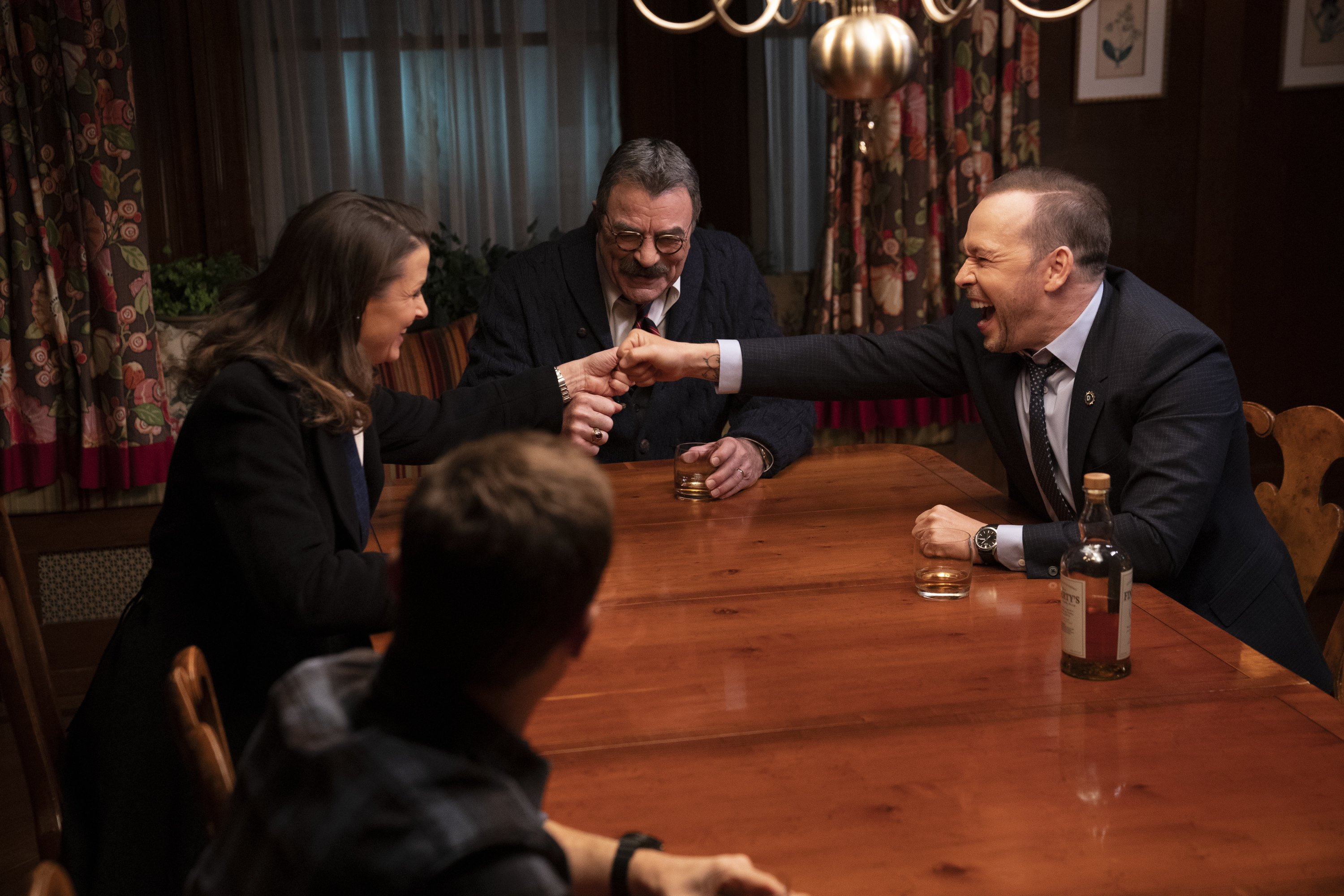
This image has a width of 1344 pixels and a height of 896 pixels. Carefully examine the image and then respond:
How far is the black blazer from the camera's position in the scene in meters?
1.83

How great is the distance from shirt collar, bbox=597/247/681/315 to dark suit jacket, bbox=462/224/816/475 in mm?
12

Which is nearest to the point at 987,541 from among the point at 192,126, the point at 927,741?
the point at 927,741

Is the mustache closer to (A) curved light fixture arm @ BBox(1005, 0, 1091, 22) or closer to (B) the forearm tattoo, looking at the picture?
(B) the forearm tattoo

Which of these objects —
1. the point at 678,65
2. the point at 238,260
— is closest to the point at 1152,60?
the point at 678,65

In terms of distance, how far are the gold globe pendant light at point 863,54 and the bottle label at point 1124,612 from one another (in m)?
0.72

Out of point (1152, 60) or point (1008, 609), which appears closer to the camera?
point (1008, 609)

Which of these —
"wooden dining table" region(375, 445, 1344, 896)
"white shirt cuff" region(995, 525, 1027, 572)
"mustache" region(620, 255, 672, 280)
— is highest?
"mustache" region(620, 255, 672, 280)

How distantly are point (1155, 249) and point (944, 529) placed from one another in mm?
2853

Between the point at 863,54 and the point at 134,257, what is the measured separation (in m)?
2.52

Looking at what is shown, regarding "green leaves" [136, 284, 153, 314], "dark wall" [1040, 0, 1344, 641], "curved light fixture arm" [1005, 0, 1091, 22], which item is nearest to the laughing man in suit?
"curved light fixture arm" [1005, 0, 1091, 22]

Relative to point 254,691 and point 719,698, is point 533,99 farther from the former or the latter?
point 719,698

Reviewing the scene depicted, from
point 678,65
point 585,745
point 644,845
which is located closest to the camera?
point 644,845

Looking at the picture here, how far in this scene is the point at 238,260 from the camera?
418 cm

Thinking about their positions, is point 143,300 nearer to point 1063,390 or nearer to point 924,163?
point 924,163
